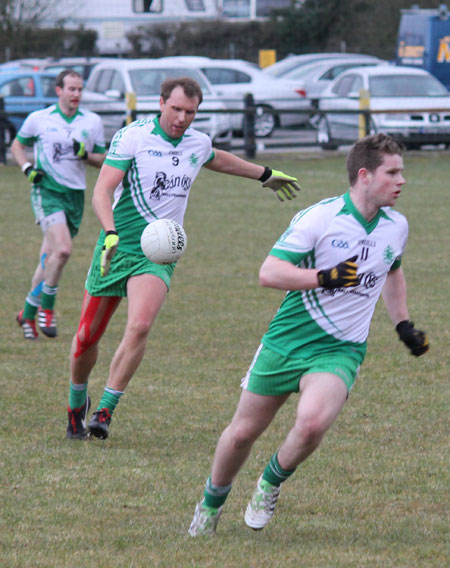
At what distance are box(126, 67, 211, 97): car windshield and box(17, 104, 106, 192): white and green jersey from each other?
1579 cm

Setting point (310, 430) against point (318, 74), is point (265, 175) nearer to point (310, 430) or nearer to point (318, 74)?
point (310, 430)

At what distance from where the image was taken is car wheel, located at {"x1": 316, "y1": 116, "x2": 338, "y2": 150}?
85.0ft

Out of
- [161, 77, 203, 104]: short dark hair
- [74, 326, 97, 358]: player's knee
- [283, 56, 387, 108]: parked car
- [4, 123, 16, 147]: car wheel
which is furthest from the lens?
[283, 56, 387, 108]: parked car

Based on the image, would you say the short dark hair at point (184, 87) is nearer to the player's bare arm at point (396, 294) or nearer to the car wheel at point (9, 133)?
the player's bare arm at point (396, 294)

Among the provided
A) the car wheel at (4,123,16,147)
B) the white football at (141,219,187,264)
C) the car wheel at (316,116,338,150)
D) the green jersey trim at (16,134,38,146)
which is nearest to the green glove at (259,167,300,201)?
the white football at (141,219,187,264)

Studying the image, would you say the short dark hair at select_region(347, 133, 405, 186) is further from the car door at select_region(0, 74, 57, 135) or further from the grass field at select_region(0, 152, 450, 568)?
the car door at select_region(0, 74, 57, 135)

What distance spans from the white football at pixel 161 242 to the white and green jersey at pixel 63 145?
3.49m

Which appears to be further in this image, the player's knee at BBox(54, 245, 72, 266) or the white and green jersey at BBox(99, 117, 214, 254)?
the player's knee at BBox(54, 245, 72, 266)

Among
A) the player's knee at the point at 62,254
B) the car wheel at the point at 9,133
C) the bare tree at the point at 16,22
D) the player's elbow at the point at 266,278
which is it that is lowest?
the bare tree at the point at 16,22

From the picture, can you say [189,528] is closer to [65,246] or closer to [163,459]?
[163,459]

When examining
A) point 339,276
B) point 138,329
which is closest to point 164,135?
point 138,329

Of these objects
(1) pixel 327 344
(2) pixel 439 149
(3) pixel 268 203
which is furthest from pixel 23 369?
(2) pixel 439 149

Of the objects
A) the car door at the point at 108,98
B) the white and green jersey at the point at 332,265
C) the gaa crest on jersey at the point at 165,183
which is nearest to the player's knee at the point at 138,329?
the gaa crest on jersey at the point at 165,183

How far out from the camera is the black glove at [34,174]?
378 inches
